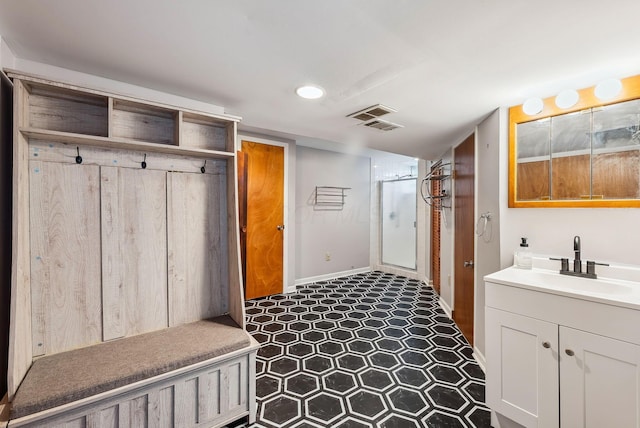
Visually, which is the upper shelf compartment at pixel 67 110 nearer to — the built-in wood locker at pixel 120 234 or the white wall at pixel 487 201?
the built-in wood locker at pixel 120 234

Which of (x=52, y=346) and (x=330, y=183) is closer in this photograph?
(x=52, y=346)

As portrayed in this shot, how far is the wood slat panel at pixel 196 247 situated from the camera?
6.13 feet

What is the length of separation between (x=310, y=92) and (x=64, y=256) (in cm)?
175

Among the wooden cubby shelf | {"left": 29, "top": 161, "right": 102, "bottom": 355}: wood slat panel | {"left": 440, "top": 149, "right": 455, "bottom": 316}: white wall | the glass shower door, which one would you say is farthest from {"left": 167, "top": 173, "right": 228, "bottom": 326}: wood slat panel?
the glass shower door

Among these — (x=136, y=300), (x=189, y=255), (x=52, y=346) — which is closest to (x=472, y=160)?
(x=189, y=255)

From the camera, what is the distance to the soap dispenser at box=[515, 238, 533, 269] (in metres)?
1.81

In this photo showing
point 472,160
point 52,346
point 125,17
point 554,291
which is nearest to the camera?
point 125,17

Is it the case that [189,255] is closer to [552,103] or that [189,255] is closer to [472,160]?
[472,160]

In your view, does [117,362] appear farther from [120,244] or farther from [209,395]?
[120,244]

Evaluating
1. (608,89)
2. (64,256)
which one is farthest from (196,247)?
(608,89)

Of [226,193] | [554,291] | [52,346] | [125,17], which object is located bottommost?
[52,346]

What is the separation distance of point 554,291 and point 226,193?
2.08 meters

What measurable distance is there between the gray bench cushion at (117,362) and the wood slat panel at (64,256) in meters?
0.12

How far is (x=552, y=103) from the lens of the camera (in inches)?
70.5
